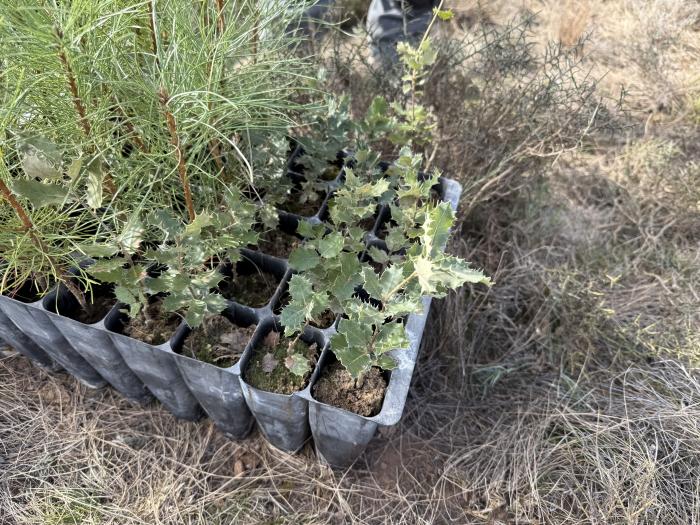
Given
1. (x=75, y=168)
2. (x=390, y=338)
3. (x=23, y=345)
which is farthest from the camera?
(x=23, y=345)

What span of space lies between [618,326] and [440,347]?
0.64 m

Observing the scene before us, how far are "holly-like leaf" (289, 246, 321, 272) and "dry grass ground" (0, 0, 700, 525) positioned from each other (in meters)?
0.63

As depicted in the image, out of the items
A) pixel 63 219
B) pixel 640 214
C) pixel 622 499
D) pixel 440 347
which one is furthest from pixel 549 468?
pixel 63 219

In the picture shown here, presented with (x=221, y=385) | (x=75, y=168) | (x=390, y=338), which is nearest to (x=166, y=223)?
(x=75, y=168)

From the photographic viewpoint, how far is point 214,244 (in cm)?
115

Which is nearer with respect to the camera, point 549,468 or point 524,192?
point 549,468

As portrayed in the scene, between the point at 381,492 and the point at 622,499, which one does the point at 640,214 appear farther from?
the point at 381,492

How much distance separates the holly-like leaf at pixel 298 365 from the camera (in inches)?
45.1

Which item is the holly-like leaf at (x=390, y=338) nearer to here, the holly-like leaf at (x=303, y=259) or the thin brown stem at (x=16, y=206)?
the holly-like leaf at (x=303, y=259)

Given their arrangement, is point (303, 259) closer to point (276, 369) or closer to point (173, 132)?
point (276, 369)

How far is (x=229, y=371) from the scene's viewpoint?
→ 1159 millimetres

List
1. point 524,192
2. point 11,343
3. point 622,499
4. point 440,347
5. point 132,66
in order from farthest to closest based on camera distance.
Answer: point 524,192, point 440,347, point 11,343, point 622,499, point 132,66

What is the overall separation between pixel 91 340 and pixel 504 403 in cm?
126

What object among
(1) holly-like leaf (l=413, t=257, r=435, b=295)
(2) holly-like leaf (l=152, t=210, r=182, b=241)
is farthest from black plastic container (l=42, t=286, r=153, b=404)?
(1) holly-like leaf (l=413, t=257, r=435, b=295)
